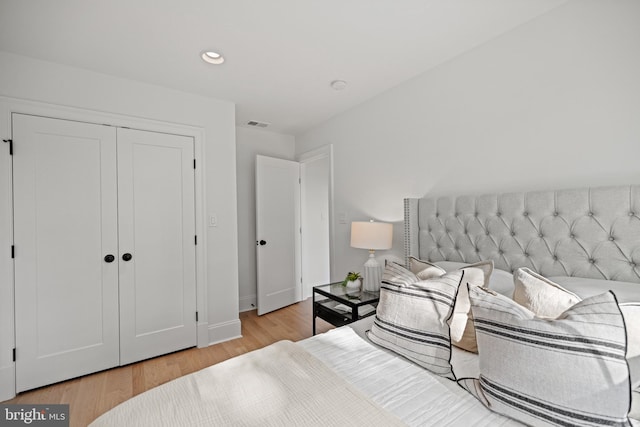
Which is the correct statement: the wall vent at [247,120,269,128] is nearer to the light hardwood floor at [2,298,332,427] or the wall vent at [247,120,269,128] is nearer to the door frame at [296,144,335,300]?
the door frame at [296,144,335,300]

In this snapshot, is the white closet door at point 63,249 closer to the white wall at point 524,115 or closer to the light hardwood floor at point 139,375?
the light hardwood floor at point 139,375

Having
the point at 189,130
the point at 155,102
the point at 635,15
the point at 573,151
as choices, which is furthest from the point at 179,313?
the point at 635,15

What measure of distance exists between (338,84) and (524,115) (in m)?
1.44

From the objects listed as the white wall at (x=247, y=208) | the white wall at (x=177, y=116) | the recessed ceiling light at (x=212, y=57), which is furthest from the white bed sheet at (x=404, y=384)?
the white wall at (x=247, y=208)

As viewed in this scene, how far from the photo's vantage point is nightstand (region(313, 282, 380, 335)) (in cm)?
215

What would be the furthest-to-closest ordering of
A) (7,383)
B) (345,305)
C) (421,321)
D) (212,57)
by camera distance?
(345,305) < (212,57) < (7,383) < (421,321)

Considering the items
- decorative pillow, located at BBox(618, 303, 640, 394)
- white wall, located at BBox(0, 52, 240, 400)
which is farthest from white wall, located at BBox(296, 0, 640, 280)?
white wall, located at BBox(0, 52, 240, 400)

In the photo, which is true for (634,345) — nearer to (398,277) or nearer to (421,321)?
(421,321)

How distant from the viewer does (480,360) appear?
3.13 ft

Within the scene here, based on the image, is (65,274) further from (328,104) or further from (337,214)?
(328,104)

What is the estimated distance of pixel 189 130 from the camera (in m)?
2.63

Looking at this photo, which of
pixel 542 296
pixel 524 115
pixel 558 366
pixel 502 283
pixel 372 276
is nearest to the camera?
pixel 558 366

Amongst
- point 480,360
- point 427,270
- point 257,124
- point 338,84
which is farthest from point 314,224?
point 480,360

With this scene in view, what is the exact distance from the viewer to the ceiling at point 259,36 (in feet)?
5.05
